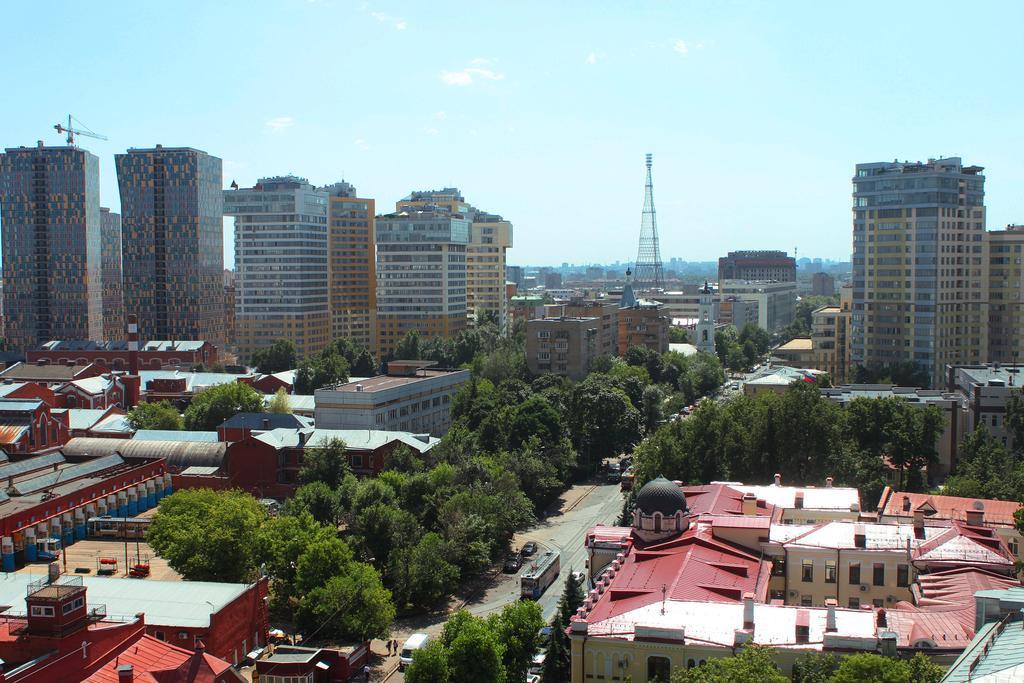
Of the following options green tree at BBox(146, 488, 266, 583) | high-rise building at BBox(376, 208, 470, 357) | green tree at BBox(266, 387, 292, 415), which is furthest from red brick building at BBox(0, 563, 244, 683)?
high-rise building at BBox(376, 208, 470, 357)

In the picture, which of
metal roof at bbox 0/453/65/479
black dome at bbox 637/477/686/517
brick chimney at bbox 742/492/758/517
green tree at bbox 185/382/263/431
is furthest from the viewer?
green tree at bbox 185/382/263/431

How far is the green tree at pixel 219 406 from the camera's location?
77.8 m

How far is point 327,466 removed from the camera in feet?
192

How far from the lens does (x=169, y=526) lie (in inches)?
1718

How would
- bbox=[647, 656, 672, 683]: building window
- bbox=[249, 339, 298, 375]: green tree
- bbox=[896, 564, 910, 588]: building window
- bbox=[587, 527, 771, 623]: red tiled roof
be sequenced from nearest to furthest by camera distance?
bbox=[647, 656, 672, 683]: building window < bbox=[587, 527, 771, 623]: red tiled roof < bbox=[896, 564, 910, 588]: building window < bbox=[249, 339, 298, 375]: green tree

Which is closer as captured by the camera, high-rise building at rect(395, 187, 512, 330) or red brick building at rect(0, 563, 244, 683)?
red brick building at rect(0, 563, 244, 683)

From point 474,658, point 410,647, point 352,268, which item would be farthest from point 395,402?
point 352,268

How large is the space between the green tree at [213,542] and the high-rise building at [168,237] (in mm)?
88646

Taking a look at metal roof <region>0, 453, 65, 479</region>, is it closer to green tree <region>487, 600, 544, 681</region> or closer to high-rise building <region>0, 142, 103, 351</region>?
green tree <region>487, 600, 544, 681</region>

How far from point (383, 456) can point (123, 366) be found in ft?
196

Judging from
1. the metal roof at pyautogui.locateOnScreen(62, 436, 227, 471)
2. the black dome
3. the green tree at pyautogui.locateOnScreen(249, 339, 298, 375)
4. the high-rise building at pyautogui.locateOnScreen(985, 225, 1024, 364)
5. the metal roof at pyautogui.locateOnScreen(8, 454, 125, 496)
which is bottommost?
the metal roof at pyautogui.locateOnScreen(8, 454, 125, 496)

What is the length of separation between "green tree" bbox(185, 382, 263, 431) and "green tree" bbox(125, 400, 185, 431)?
4.07 feet

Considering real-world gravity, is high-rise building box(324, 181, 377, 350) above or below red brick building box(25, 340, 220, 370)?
above

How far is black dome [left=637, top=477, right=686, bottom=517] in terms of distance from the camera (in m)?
39.9
